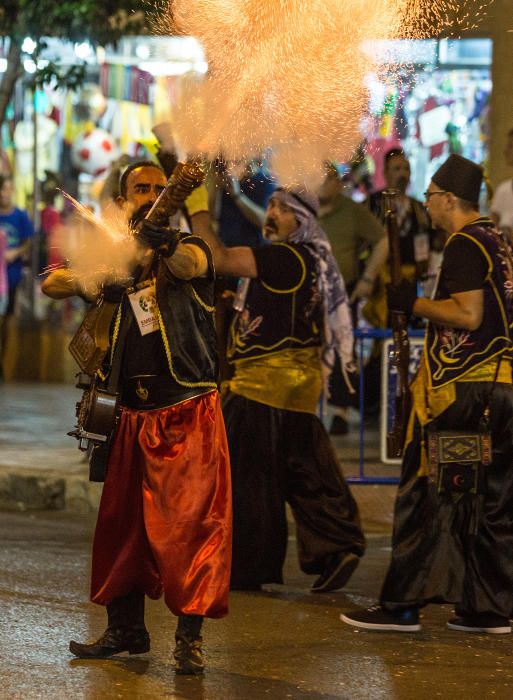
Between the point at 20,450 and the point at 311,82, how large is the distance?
19.9ft

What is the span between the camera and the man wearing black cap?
6539mm

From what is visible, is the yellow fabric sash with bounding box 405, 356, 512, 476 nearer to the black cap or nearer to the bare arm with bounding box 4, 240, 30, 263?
the black cap

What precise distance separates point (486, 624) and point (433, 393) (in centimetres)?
103

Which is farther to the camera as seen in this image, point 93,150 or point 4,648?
point 93,150

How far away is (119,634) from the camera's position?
594cm

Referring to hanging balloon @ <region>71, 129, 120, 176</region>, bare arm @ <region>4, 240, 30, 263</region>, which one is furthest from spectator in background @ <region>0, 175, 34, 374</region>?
hanging balloon @ <region>71, 129, 120, 176</region>

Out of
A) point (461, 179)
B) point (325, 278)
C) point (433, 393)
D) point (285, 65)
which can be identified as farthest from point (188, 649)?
point (325, 278)

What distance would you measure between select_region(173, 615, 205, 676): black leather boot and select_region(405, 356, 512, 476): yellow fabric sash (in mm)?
1445

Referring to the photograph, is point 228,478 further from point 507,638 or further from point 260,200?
point 260,200

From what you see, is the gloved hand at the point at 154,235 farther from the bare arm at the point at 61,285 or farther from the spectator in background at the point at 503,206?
the spectator in background at the point at 503,206

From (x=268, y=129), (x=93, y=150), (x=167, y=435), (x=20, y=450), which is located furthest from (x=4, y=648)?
(x=93, y=150)

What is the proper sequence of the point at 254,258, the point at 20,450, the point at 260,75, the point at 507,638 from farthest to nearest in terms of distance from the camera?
the point at 20,450 → the point at 254,258 → the point at 507,638 → the point at 260,75

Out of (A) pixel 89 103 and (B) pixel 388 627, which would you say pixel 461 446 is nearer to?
(B) pixel 388 627

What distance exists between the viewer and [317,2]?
584 cm
